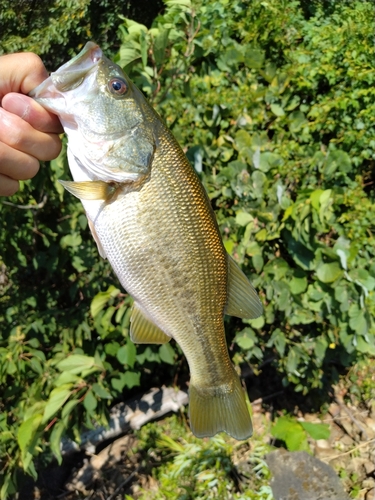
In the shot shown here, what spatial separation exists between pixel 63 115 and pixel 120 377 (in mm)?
1848

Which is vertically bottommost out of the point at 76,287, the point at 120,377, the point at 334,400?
the point at 334,400

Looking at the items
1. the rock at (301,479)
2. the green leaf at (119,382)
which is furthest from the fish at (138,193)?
the rock at (301,479)

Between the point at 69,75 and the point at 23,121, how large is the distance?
0.64ft

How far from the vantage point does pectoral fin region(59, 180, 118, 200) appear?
1.24m

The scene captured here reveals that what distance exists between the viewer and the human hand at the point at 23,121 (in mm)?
1280

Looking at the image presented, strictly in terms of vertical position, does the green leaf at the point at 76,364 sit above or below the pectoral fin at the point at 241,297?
below

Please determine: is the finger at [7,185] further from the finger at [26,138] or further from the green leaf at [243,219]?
the green leaf at [243,219]

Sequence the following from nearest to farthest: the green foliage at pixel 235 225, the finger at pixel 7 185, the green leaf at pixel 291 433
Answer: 1. the finger at pixel 7 185
2. the green foliage at pixel 235 225
3. the green leaf at pixel 291 433

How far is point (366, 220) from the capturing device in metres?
2.44

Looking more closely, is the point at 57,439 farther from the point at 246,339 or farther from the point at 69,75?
the point at 69,75

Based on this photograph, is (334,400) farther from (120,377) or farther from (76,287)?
(76,287)

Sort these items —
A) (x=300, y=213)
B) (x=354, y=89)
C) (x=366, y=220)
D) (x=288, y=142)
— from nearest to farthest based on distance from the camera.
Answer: (x=300, y=213)
(x=366, y=220)
(x=288, y=142)
(x=354, y=89)

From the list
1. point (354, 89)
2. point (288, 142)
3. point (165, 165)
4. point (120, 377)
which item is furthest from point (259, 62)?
point (120, 377)

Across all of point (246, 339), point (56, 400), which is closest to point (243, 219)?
point (246, 339)
